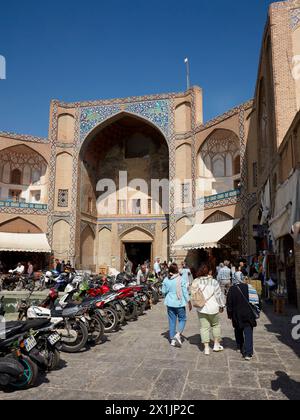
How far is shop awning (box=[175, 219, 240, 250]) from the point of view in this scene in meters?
16.0

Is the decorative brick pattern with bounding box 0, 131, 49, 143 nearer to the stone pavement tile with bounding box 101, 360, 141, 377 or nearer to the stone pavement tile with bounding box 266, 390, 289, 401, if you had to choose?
the stone pavement tile with bounding box 101, 360, 141, 377

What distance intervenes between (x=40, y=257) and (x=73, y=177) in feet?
16.6

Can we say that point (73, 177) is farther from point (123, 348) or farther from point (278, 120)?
point (123, 348)

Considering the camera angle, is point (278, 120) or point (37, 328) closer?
point (37, 328)

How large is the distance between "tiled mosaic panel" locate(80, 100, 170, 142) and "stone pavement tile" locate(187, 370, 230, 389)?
1740 centimetres

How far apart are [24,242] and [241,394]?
57.1 feet

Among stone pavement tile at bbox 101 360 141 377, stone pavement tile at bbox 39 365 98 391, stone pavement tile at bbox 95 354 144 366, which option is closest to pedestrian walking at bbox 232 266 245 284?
stone pavement tile at bbox 95 354 144 366

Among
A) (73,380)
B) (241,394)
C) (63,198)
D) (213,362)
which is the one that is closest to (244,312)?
(213,362)

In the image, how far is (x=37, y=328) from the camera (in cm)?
378

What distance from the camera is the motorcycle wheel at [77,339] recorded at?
482cm

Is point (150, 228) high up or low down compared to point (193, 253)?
up

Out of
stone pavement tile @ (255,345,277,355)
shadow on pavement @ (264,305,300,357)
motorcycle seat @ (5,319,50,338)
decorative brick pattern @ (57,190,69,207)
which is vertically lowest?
shadow on pavement @ (264,305,300,357)

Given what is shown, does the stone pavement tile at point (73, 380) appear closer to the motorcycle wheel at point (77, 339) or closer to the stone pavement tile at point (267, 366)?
the motorcycle wheel at point (77, 339)
